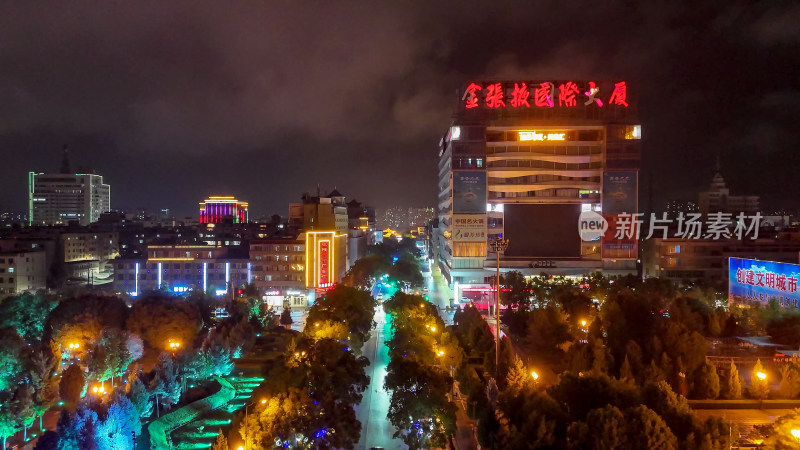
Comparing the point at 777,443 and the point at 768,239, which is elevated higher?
the point at 768,239

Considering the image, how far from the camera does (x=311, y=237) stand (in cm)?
4297

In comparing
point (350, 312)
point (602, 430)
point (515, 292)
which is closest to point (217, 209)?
point (515, 292)

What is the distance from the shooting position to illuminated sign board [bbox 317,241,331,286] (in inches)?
1696

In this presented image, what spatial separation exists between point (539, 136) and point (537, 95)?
3.11 m

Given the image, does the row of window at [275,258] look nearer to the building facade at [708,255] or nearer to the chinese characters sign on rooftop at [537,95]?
the chinese characters sign on rooftop at [537,95]

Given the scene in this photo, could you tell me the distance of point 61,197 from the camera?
102m

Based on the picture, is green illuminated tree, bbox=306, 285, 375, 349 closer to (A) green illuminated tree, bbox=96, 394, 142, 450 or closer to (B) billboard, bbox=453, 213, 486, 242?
(A) green illuminated tree, bbox=96, 394, 142, 450

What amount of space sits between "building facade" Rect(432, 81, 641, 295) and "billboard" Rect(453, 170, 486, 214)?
8 cm

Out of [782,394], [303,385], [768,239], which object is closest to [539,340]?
[782,394]

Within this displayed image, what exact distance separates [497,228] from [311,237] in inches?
567

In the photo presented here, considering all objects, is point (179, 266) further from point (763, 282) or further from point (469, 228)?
point (763, 282)

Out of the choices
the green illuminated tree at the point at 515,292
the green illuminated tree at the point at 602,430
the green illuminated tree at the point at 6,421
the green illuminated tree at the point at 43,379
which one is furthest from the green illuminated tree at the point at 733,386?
the green illuminated tree at the point at 43,379

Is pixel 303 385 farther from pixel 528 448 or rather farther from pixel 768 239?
pixel 768 239

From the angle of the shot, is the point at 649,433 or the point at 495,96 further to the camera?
the point at 495,96
